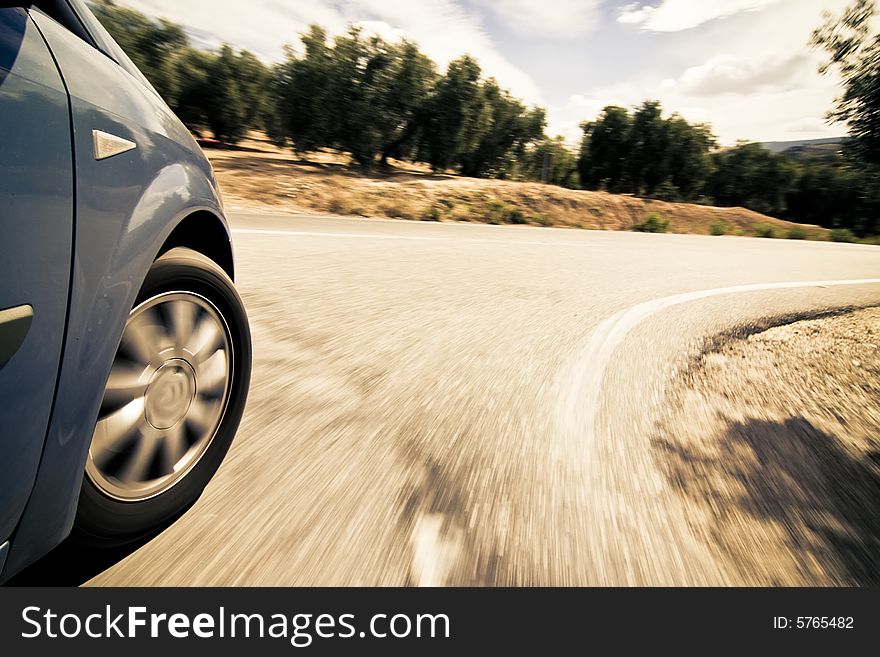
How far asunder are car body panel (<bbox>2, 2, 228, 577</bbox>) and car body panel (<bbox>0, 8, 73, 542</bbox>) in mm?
37

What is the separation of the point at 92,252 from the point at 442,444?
1596mm

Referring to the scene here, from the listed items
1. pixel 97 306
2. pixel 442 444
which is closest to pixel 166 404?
pixel 97 306

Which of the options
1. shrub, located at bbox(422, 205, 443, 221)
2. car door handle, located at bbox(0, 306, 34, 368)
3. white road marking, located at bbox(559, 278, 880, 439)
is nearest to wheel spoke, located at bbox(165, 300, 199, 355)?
car door handle, located at bbox(0, 306, 34, 368)

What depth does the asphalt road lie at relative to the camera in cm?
159

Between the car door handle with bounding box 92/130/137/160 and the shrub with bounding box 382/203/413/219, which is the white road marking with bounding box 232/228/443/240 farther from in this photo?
the car door handle with bounding box 92/130/137/160

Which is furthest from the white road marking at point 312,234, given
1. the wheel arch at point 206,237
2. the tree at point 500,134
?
the tree at point 500,134

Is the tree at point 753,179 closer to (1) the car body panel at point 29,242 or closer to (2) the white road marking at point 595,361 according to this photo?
(2) the white road marking at point 595,361

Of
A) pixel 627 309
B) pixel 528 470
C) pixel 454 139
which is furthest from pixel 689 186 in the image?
pixel 528 470

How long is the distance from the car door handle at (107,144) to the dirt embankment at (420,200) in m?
12.4

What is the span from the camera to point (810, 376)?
382 cm

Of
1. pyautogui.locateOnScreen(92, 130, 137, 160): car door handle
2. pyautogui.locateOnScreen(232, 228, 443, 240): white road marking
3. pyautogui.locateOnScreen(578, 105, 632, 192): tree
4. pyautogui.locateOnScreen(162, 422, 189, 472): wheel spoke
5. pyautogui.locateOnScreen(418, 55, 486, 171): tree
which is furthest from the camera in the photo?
pyautogui.locateOnScreen(578, 105, 632, 192): tree

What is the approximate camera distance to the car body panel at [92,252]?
1.15m

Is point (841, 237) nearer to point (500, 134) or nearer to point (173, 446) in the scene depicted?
point (500, 134)
